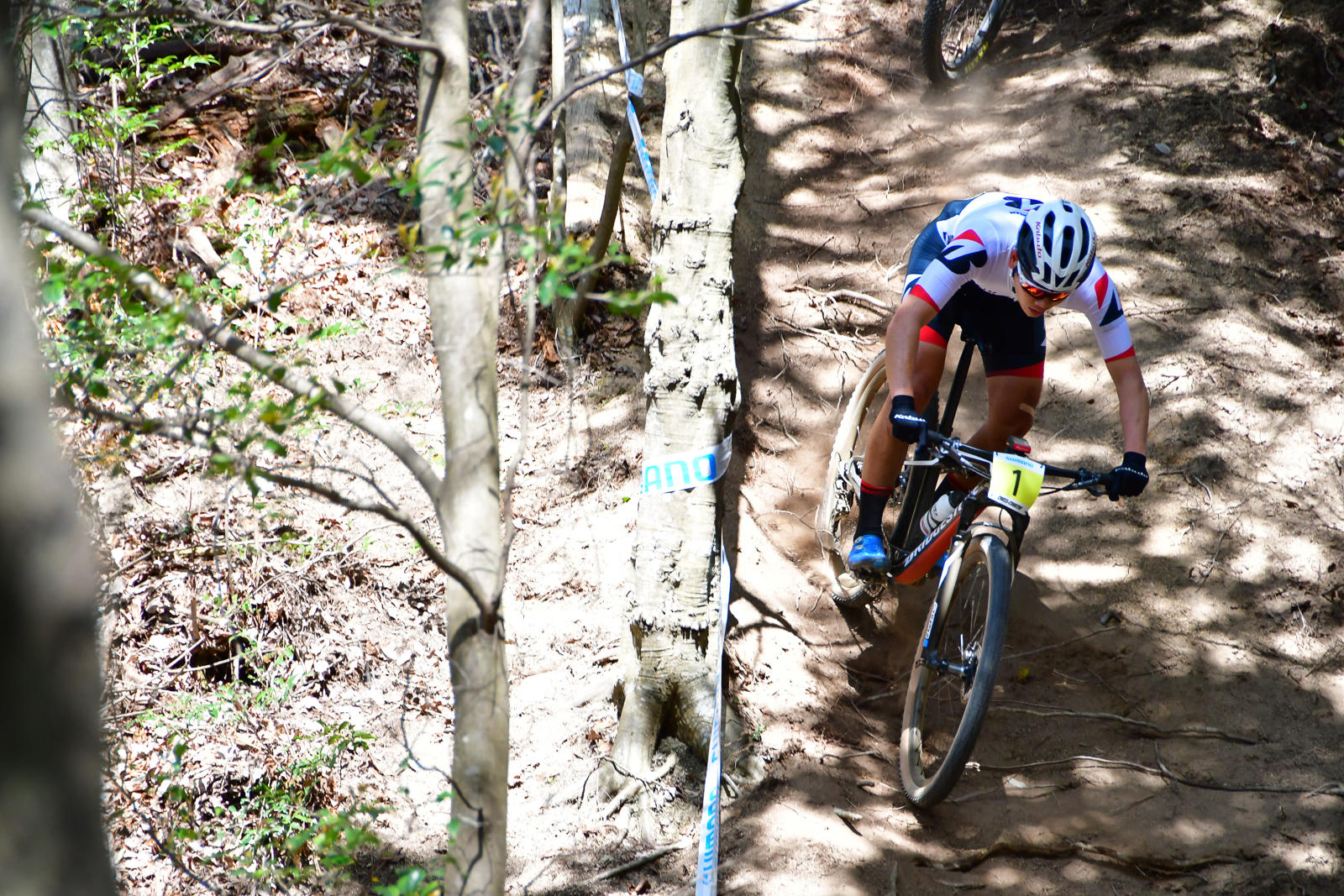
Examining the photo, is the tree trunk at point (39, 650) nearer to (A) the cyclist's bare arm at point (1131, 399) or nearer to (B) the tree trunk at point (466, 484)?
(B) the tree trunk at point (466, 484)

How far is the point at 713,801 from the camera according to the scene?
119 inches

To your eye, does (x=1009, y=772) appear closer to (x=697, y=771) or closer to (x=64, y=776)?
(x=697, y=771)

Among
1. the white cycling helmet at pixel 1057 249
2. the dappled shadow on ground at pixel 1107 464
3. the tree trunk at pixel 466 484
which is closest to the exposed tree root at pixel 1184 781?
the dappled shadow on ground at pixel 1107 464

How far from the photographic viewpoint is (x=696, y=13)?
11.8ft

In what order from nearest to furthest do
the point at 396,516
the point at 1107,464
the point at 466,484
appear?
the point at 396,516
the point at 466,484
the point at 1107,464

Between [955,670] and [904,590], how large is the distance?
50.2 inches

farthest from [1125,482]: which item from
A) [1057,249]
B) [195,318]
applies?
[195,318]

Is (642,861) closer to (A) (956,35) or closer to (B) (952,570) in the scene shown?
(B) (952,570)

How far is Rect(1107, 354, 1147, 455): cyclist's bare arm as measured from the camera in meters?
3.53

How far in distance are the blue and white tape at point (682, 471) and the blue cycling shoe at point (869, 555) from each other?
0.82m

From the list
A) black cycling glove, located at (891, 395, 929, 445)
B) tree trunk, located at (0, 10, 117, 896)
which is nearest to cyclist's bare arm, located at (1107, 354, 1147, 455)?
black cycling glove, located at (891, 395, 929, 445)

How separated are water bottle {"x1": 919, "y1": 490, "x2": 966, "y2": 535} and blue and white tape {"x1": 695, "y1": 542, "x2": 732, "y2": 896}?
1.04 meters

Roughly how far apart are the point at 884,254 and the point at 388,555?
13.1 ft

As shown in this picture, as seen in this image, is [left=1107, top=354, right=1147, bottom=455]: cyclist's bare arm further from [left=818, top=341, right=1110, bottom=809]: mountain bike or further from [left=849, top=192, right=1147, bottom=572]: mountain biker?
[left=818, top=341, right=1110, bottom=809]: mountain bike
